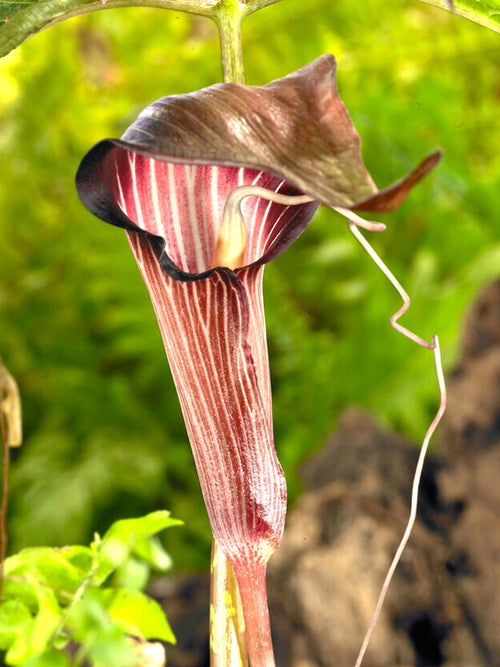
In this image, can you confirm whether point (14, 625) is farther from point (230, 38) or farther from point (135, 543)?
point (230, 38)

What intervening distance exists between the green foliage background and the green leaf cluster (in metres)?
1.03

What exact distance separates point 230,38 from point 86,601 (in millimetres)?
351

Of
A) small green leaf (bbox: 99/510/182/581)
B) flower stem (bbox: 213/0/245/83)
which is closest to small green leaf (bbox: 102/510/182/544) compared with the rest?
small green leaf (bbox: 99/510/182/581)

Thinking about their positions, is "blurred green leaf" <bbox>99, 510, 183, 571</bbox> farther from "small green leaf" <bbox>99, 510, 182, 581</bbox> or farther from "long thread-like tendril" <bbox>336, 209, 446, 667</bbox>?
"long thread-like tendril" <bbox>336, 209, 446, 667</bbox>

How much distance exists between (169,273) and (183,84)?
5.42 ft

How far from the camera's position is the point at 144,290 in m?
1.80

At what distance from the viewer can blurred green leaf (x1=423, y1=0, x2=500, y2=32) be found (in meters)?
0.46

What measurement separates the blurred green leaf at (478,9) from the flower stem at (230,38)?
0.12m

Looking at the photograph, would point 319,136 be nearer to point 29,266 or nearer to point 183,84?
point 183,84

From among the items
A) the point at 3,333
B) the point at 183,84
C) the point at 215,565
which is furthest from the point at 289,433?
the point at 215,565

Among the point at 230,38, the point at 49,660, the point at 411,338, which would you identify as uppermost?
the point at 230,38

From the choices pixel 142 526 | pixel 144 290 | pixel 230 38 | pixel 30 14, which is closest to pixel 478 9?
pixel 230 38

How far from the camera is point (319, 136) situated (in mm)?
312

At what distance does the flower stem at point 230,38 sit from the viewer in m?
0.45
